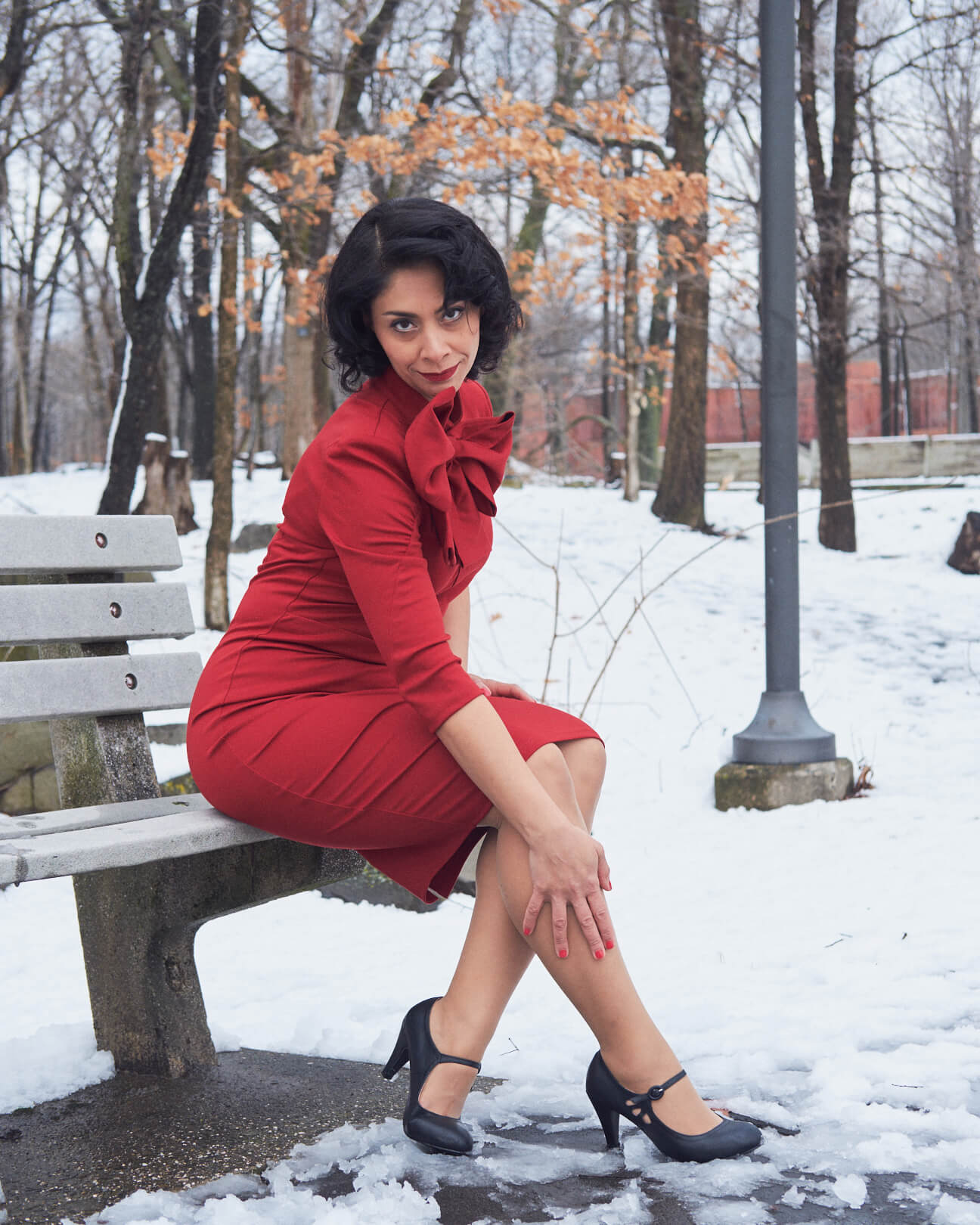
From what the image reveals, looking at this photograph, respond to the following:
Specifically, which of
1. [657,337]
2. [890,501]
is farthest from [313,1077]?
[657,337]

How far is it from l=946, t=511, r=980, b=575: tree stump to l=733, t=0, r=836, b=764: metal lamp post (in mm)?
6149

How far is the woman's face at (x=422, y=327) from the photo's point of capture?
82.5 inches

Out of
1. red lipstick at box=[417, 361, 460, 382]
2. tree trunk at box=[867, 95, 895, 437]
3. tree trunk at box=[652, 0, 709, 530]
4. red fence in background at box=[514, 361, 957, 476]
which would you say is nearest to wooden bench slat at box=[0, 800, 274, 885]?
red lipstick at box=[417, 361, 460, 382]

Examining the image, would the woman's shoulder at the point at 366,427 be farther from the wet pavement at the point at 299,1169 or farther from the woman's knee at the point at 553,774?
the wet pavement at the point at 299,1169

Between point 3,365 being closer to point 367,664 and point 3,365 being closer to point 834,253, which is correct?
point 834,253

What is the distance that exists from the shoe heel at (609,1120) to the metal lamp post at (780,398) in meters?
2.80

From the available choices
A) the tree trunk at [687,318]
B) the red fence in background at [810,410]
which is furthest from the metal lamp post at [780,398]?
the red fence in background at [810,410]

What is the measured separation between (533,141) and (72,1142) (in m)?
7.82

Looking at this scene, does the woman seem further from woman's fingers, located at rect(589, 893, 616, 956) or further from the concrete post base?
the concrete post base

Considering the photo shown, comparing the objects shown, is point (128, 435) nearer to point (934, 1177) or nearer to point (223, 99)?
point (223, 99)

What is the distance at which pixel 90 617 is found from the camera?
2496 millimetres

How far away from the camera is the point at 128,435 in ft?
27.3

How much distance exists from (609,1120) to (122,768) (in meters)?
1.17

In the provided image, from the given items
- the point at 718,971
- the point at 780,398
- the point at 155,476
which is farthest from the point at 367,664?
the point at 155,476
